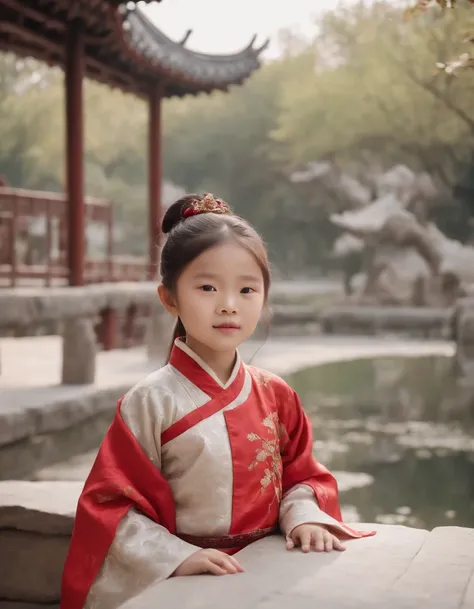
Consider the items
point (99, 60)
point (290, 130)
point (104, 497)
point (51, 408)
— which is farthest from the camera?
point (290, 130)

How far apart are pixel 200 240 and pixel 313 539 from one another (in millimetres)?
541

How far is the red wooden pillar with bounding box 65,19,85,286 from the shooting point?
5.50 meters

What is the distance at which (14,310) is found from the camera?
13.3 feet

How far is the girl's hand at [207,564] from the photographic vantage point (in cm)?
125

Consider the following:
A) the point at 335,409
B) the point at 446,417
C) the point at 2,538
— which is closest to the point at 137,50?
the point at 335,409

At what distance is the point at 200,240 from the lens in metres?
1.39

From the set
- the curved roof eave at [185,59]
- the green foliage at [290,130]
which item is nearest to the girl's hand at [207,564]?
the curved roof eave at [185,59]

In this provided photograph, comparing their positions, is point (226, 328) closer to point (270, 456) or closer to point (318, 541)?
point (270, 456)

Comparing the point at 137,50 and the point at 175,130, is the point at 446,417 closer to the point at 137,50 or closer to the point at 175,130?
the point at 137,50

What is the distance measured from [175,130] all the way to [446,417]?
47.7 ft

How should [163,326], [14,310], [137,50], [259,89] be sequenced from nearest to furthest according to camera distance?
[14,310] < [137,50] < [163,326] < [259,89]

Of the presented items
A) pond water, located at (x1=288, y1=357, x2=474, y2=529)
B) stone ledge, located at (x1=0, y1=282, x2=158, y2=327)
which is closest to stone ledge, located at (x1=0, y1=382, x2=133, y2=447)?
stone ledge, located at (x1=0, y1=282, x2=158, y2=327)

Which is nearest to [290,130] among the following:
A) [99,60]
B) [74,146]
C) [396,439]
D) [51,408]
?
[99,60]

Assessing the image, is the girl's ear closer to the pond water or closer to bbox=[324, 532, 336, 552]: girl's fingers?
bbox=[324, 532, 336, 552]: girl's fingers
